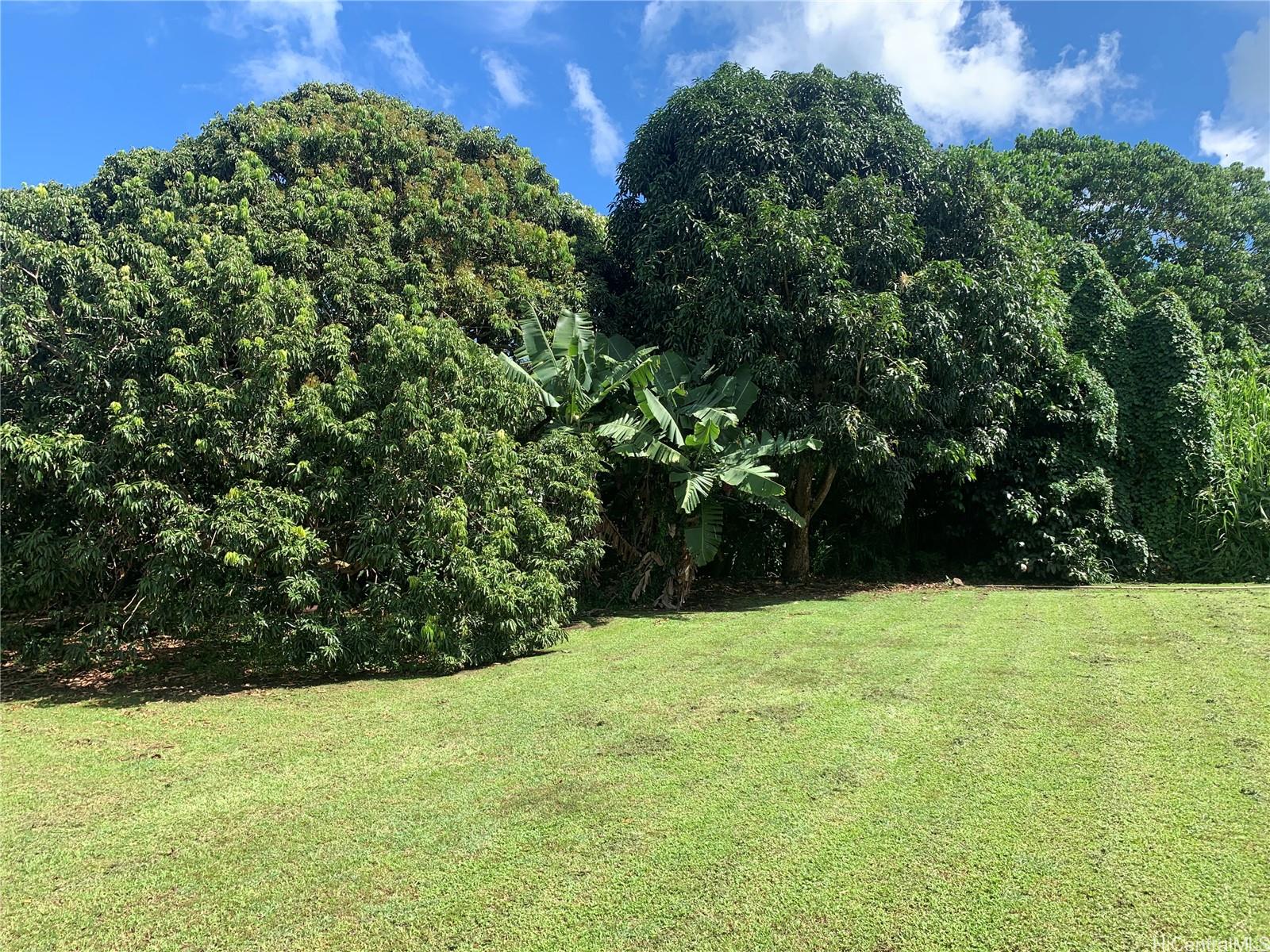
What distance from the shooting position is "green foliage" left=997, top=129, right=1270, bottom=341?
800 inches

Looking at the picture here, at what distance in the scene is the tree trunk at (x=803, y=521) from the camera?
13547 mm

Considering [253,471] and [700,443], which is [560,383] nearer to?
[700,443]

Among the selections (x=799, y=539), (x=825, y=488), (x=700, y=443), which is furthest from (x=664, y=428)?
(x=799, y=539)

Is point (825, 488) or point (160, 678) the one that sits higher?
point (825, 488)

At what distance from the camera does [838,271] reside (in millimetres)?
11852

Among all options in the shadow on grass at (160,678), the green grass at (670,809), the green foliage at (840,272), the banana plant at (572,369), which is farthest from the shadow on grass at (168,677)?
the green foliage at (840,272)

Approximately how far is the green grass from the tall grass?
8.10 metres

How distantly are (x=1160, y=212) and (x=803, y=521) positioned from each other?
55.1ft

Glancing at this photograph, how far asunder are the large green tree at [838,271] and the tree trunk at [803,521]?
59mm

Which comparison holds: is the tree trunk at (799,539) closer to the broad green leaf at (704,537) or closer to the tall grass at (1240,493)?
the broad green leaf at (704,537)

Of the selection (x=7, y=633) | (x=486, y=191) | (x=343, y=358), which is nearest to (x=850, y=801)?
(x=343, y=358)

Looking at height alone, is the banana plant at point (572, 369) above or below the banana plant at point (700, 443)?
above

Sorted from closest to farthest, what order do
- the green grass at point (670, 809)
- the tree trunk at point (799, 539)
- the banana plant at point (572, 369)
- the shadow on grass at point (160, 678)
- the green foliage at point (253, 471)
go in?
the green grass at point (670, 809)
the green foliage at point (253, 471)
the shadow on grass at point (160, 678)
the banana plant at point (572, 369)
the tree trunk at point (799, 539)

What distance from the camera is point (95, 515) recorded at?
7227 millimetres
